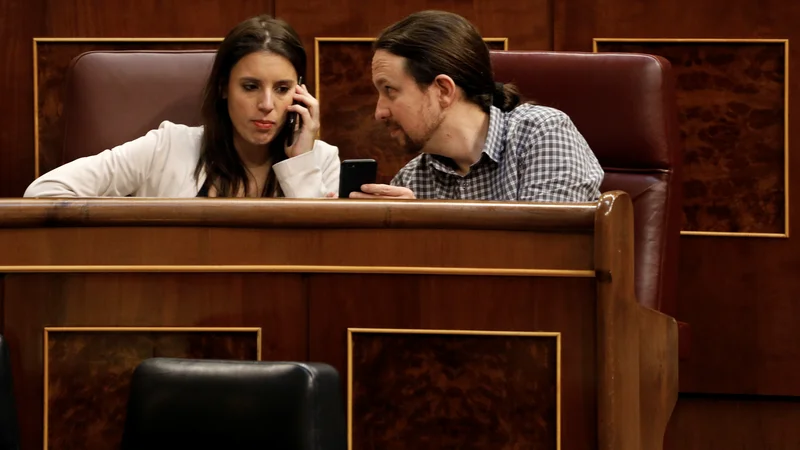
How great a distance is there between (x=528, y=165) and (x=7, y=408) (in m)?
0.81

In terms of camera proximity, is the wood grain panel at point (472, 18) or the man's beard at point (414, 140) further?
the wood grain panel at point (472, 18)

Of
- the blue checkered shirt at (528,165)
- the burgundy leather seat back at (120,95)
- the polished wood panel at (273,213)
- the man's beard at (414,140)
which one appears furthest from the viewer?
the burgundy leather seat back at (120,95)

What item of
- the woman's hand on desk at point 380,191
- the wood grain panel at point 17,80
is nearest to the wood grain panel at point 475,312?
the woman's hand on desk at point 380,191

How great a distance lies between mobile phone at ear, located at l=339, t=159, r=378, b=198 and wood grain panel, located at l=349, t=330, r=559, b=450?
0.35m

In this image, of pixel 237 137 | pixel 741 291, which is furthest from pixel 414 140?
pixel 741 291

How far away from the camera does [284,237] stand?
1057mm

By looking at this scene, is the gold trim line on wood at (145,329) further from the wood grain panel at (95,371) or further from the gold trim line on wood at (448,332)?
the gold trim line on wood at (448,332)

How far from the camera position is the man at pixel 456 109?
1.53m

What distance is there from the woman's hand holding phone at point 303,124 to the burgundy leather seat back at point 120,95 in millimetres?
161

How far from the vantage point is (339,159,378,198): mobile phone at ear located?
1.36 meters

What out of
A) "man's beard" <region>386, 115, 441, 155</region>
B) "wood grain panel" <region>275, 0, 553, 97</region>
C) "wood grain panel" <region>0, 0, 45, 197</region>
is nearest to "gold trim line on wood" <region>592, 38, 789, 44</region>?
"wood grain panel" <region>275, 0, 553, 97</region>

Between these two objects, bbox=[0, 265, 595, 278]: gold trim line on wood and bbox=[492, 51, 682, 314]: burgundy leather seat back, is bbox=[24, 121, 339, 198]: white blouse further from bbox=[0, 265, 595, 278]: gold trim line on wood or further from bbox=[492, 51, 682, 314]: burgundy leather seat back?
bbox=[0, 265, 595, 278]: gold trim line on wood

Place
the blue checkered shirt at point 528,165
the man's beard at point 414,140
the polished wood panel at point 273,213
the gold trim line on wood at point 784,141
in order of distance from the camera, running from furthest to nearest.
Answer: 1. the gold trim line on wood at point 784,141
2. the man's beard at point 414,140
3. the blue checkered shirt at point 528,165
4. the polished wood panel at point 273,213

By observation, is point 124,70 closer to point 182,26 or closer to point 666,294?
point 182,26
